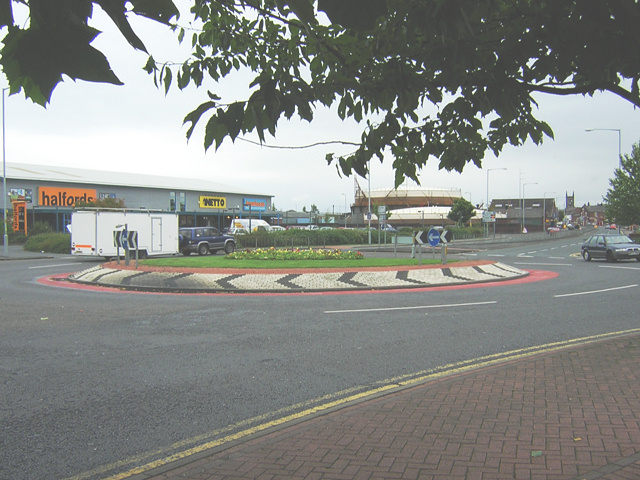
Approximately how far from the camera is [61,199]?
48.6 meters

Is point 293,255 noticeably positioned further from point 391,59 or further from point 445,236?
point 391,59

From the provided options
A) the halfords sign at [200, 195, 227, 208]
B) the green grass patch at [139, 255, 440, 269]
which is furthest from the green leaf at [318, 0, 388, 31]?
the halfords sign at [200, 195, 227, 208]

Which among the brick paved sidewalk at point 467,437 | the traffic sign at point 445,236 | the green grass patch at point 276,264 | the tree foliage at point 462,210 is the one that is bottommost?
the brick paved sidewalk at point 467,437

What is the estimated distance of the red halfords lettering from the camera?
156ft

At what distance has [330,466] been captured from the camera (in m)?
3.62

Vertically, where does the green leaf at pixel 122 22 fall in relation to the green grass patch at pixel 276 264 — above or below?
above

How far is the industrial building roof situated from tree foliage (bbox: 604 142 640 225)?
41.2m

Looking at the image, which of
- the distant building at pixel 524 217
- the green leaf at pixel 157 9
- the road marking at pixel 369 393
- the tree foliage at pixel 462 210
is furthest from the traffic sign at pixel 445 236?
the distant building at pixel 524 217

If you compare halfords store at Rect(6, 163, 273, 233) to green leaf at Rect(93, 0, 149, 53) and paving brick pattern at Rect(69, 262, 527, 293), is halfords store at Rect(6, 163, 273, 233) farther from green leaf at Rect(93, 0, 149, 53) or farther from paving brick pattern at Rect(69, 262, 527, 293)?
green leaf at Rect(93, 0, 149, 53)

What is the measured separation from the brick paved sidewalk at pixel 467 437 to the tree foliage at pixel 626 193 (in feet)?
145

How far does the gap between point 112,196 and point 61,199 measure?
15.7 ft

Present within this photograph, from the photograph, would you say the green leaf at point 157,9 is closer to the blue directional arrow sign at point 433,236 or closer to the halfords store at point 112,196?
the blue directional arrow sign at point 433,236

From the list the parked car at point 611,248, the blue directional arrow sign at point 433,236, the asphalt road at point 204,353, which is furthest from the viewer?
the parked car at point 611,248

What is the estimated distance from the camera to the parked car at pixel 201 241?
30.4 meters
